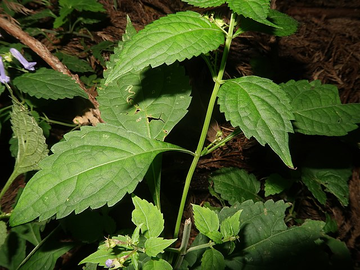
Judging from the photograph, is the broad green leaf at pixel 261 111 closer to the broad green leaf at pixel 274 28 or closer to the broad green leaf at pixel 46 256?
the broad green leaf at pixel 274 28

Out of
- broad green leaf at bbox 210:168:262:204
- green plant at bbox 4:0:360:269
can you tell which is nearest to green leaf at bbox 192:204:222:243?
green plant at bbox 4:0:360:269

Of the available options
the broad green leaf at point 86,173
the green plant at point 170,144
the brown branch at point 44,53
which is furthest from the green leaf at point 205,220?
the brown branch at point 44,53

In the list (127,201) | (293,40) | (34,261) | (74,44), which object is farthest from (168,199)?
(293,40)

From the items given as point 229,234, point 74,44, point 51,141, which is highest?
point 74,44

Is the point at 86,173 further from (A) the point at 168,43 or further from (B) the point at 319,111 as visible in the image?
(B) the point at 319,111

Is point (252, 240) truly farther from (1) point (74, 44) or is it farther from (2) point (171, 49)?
(1) point (74, 44)

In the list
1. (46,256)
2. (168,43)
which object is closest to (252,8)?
(168,43)
